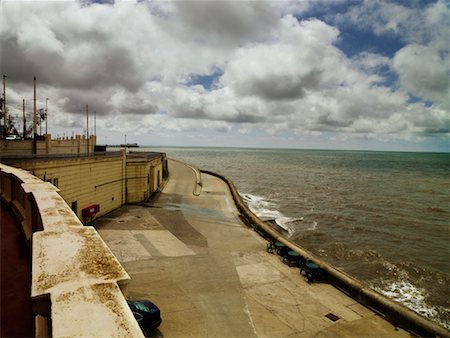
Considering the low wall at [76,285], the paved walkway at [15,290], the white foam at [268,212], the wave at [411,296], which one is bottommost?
the wave at [411,296]

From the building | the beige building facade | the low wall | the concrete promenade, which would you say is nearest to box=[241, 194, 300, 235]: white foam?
the concrete promenade

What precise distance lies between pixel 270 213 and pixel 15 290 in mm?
32353

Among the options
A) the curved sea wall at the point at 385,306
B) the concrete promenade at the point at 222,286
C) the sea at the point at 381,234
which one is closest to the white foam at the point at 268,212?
the sea at the point at 381,234

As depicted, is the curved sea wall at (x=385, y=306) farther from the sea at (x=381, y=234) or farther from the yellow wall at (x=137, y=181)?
the yellow wall at (x=137, y=181)

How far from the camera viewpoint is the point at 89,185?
2075 cm

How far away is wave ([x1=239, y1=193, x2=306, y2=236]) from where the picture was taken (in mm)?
28812

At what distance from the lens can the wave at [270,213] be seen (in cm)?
2881

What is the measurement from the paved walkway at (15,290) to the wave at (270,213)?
24395 millimetres

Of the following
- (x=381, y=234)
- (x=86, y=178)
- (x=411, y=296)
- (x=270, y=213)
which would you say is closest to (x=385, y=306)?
(x=411, y=296)

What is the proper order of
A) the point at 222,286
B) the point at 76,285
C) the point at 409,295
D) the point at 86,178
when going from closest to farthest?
the point at 76,285 → the point at 222,286 → the point at 409,295 → the point at 86,178

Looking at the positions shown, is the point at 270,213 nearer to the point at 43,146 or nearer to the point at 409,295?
the point at 409,295

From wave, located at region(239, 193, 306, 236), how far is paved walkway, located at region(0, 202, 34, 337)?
80.0ft

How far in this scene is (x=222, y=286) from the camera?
13.2 m

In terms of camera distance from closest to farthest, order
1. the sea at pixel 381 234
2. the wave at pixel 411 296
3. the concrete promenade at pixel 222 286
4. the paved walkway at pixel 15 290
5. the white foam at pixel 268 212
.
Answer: the paved walkway at pixel 15 290 < the concrete promenade at pixel 222 286 < the wave at pixel 411 296 < the sea at pixel 381 234 < the white foam at pixel 268 212
